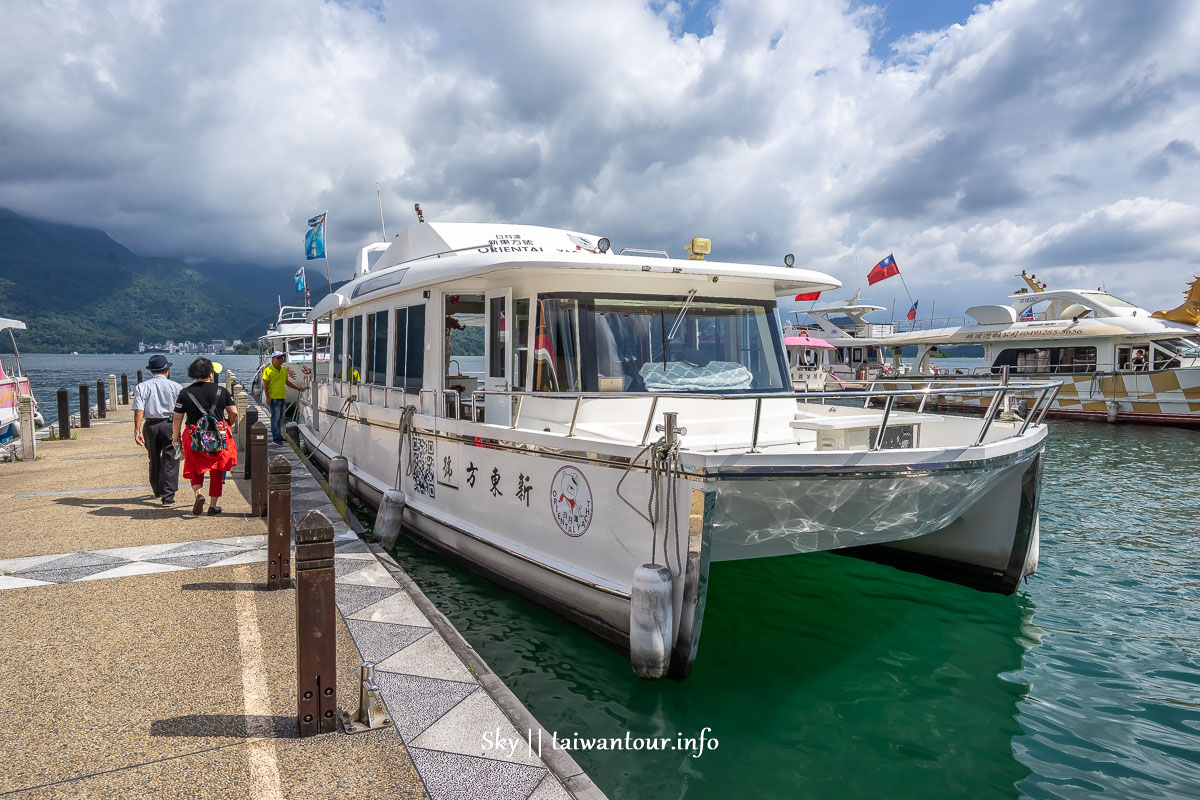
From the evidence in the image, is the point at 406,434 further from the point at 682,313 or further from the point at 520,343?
the point at 682,313

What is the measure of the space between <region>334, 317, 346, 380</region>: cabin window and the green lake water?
4572mm

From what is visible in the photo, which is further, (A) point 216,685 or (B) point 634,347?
(B) point 634,347

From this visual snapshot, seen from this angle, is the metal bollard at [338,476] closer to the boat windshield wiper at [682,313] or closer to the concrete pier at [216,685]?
the concrete pier at [216,685]

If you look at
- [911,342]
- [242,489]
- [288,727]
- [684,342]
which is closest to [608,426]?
[684,342]

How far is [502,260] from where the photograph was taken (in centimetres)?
605

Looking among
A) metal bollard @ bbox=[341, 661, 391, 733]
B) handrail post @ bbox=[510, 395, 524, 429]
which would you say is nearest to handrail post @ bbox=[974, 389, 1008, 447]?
handrail post @ bbox=[510, 395, 524, 429]

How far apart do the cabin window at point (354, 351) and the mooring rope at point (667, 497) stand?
689cm

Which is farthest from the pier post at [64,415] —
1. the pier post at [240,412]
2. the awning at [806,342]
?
the awning at [806,342]

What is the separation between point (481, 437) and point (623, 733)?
3067mm

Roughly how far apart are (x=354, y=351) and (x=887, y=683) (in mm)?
8570

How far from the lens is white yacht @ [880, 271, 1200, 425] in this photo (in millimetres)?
24094

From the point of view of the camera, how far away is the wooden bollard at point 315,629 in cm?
343

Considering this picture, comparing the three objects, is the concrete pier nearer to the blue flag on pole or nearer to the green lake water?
the green lake water

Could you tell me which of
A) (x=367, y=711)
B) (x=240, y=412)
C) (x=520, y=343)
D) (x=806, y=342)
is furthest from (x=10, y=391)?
(x=806, y=342)
